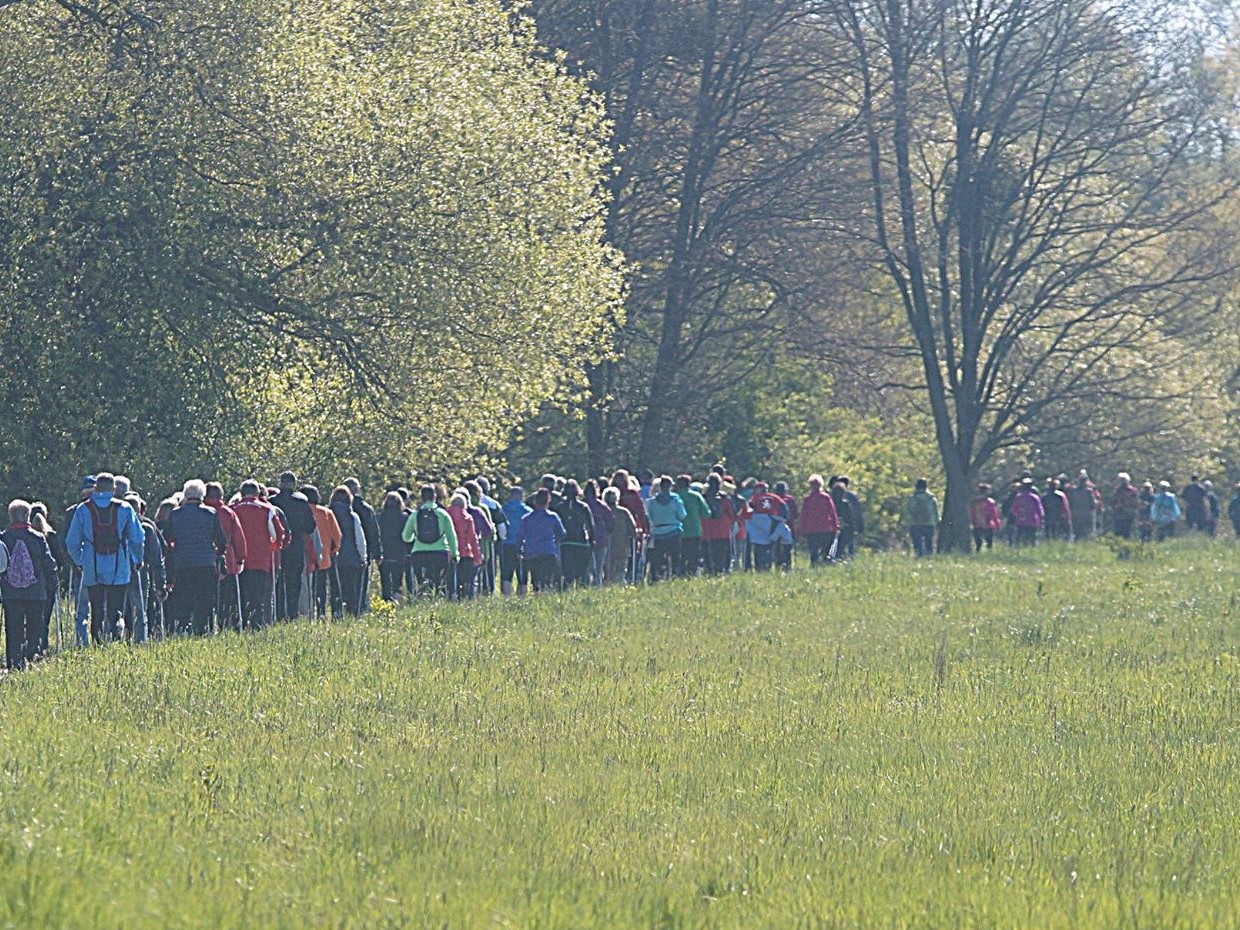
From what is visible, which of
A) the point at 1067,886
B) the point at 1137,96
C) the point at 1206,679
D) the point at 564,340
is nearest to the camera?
the point at 1067,886

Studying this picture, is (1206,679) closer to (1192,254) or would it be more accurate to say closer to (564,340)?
(564,340)

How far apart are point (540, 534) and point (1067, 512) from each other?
22779 mm

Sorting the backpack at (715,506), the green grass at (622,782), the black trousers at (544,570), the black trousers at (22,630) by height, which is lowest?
the green grass at (622,782)

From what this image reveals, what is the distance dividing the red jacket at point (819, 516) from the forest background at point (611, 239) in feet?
14.8

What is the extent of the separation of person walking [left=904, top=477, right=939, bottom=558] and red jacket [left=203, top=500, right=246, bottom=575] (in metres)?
22.4

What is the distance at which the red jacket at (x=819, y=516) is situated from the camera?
35.1 meters

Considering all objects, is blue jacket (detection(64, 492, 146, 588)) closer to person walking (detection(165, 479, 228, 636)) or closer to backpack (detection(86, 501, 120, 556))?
backpack (detection(86, 501, 120, 556))

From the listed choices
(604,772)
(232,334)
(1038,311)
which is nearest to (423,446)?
(232,334)

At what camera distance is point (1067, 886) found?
857 cm

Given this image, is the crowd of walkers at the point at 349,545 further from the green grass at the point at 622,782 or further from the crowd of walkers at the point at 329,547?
the green grass at the point at 622,782

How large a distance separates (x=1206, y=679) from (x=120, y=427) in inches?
587

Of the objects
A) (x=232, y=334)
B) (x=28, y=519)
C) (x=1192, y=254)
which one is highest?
(x=1192, y=254)

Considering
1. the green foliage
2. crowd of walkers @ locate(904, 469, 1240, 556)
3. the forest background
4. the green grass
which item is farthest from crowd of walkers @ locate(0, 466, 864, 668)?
crowd of walkers @ locate(904, 469, 1240, 556)

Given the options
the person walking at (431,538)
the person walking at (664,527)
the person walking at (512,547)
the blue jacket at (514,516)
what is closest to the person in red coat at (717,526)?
the person walking at (664,527)
